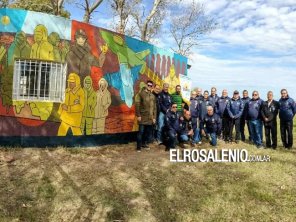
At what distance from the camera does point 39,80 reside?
10.2 metres

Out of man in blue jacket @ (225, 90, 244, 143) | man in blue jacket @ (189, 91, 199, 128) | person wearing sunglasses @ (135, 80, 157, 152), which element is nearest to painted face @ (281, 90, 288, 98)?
man in blue jacket @ (225, 90, 244, 143)

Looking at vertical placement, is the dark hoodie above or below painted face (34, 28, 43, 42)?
below

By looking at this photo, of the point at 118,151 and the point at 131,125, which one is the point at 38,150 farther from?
the point at 131,125

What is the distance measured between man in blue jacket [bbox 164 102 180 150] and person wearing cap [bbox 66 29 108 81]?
9.25 ft

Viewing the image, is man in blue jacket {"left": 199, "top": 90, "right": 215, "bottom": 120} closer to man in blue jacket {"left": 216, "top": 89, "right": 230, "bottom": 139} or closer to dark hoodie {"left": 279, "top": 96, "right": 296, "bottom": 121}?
man in blue jacket {"left": 216, "top": 89, "right": 230, "bottom": 139}

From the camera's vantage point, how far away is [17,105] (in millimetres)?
9898

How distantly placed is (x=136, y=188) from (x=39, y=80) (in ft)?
14.3

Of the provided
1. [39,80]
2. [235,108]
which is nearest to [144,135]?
[235,108]

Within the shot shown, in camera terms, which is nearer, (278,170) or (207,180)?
(207,180)

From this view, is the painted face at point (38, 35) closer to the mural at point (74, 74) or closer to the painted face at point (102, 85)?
the mural at point (74, 74)

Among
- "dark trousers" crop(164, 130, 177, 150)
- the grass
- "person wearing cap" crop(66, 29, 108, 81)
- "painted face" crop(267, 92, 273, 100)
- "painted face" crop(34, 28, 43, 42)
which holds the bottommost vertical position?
the grass

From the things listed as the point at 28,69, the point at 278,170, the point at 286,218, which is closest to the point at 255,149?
the point at 278,170

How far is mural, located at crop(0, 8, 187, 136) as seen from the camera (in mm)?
9805

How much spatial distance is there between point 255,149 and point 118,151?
4.66 meters
